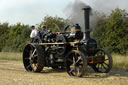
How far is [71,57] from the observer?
827 centimetres

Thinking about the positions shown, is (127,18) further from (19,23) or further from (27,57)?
(19,23)

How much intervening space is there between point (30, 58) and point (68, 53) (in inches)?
91.6

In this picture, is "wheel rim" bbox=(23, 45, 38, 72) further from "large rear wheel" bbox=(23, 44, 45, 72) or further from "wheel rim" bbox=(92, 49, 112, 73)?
"wheel rim" bbox=(92, 49, 112, 73)

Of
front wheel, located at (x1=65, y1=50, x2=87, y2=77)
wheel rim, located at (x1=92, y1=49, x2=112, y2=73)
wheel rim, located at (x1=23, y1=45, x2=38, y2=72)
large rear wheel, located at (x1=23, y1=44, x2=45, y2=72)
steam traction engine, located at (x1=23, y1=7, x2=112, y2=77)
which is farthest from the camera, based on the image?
wheel rim, located at (x1=23, y1=45, x2=38, y2=72)

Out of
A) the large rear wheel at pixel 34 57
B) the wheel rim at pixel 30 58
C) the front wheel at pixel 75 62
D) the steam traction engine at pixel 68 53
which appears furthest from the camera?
the wheel rim at pixel 30 58

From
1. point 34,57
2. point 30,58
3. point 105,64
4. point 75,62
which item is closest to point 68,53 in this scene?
point 75,62

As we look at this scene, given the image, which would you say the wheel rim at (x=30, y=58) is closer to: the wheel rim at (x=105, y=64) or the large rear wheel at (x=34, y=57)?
the large rear wheel at (x=34, y=57)

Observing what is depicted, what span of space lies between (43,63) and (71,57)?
61.2 inches

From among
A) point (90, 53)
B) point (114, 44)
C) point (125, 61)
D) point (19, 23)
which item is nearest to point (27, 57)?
point (90, 53)

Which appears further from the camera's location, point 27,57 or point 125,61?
point 125,61

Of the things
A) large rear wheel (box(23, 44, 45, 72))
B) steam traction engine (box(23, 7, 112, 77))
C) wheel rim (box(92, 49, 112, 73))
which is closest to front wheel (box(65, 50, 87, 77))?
steam traction engine (box(23, 7, 112, 77))

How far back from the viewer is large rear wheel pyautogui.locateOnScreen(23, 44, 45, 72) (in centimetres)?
919

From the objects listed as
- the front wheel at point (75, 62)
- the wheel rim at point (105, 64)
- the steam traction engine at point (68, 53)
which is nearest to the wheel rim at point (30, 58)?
the steam traction engine at point (68, 53)

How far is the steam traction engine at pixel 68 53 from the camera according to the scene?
8008 mm
